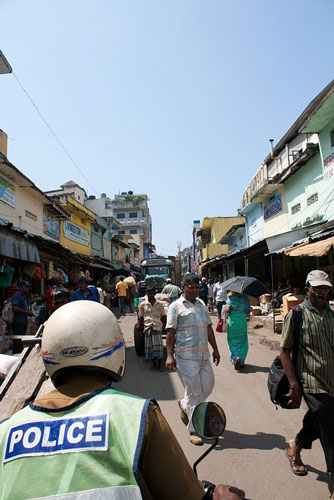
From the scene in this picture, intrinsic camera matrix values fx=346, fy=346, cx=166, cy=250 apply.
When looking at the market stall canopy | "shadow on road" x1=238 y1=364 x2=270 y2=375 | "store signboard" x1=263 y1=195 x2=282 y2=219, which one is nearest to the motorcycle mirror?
the market stall canopy

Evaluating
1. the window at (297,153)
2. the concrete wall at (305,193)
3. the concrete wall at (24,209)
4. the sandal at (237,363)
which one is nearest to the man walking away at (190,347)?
the sandal at (237,363)

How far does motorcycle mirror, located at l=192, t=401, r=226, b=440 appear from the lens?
1.44 m

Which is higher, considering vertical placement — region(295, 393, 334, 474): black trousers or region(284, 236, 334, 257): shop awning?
region(284, 236, 334, 257): shop awning

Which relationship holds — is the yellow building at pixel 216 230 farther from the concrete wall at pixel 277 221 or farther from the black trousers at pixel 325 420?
the black trousers at pixel 325 420

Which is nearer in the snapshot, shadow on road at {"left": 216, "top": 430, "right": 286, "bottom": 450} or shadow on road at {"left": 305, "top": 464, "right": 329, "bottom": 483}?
shadow on road at {"left": 305, "top": 464, "right": 329, "bottom": 483}

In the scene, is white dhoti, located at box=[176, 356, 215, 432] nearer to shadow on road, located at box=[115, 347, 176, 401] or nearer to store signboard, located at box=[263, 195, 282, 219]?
shadow on road, located at box=[115, 347, 176, 401]

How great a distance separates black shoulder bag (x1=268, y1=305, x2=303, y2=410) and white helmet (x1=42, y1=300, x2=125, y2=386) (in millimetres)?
2039

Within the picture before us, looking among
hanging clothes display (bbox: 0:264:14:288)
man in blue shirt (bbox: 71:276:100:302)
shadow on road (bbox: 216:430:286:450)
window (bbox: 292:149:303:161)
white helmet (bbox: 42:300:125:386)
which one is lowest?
shadow on road (bbox: 216:430:286:450)

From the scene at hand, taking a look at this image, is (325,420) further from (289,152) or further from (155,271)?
(155,271)

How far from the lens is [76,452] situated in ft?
3.42

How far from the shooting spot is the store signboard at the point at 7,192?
12.4 m

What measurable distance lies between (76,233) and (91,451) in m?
22.0

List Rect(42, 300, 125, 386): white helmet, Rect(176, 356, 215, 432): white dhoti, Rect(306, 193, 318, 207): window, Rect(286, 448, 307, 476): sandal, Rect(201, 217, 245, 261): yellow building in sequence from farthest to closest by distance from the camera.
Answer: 1. Rect(201, 217, 245, 261): yellow building
2. Rect(306, 193, 318, 207): window
3. Rect(176, 356, 215, 432): white dhoti
4. Rect(286, 448, 307, 476): sandal
5. Rect(42, 300, 125, 386): white helmet

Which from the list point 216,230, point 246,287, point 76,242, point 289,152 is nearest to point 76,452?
point 246,287
